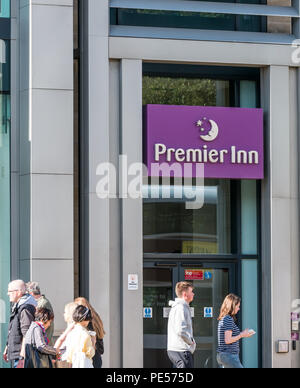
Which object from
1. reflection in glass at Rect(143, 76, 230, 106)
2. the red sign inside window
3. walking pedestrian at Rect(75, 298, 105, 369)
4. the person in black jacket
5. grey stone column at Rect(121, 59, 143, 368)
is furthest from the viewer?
the red sign inside window

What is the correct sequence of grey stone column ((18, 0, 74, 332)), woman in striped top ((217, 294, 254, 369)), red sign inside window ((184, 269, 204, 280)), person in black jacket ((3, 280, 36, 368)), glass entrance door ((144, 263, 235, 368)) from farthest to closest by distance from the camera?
red sign inside window ((184, 269, 204, 280))
glass entrance door ((144, 263, 235, 368))
grey stone column ((18, 0, 74, 332))
woman in striped top ((217, 294, 254, 369))
person in black jacket ((3, 280, 36, 368))

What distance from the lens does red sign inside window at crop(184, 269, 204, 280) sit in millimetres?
13945

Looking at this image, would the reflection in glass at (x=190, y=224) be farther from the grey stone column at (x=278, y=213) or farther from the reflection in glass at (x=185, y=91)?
the reflection in glass at (x=185, y=91)

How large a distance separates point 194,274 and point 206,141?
2.36 m

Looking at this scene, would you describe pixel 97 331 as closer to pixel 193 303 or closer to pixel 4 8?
pixel 193 303

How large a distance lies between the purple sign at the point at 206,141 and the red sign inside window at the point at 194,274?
1715 mm

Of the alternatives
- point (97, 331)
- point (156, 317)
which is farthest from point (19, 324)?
point (156, 317)

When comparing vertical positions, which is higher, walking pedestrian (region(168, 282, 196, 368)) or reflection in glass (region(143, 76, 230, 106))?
reflection in glass (region(143, 76, 230, 106))

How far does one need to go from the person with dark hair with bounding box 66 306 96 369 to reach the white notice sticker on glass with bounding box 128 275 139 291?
4.87 meters

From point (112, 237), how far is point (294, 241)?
3.16 metres

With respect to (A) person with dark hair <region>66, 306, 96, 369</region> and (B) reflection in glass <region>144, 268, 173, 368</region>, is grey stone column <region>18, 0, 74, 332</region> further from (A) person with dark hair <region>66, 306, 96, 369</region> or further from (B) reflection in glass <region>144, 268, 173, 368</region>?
(A) person with dark hair <region>66, 306, 96, 369</region>

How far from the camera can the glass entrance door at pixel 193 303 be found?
1360cm

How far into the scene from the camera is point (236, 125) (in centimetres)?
1371

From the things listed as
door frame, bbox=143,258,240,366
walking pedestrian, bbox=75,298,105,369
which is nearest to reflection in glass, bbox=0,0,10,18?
door frame, bbox=143,258,240,366
